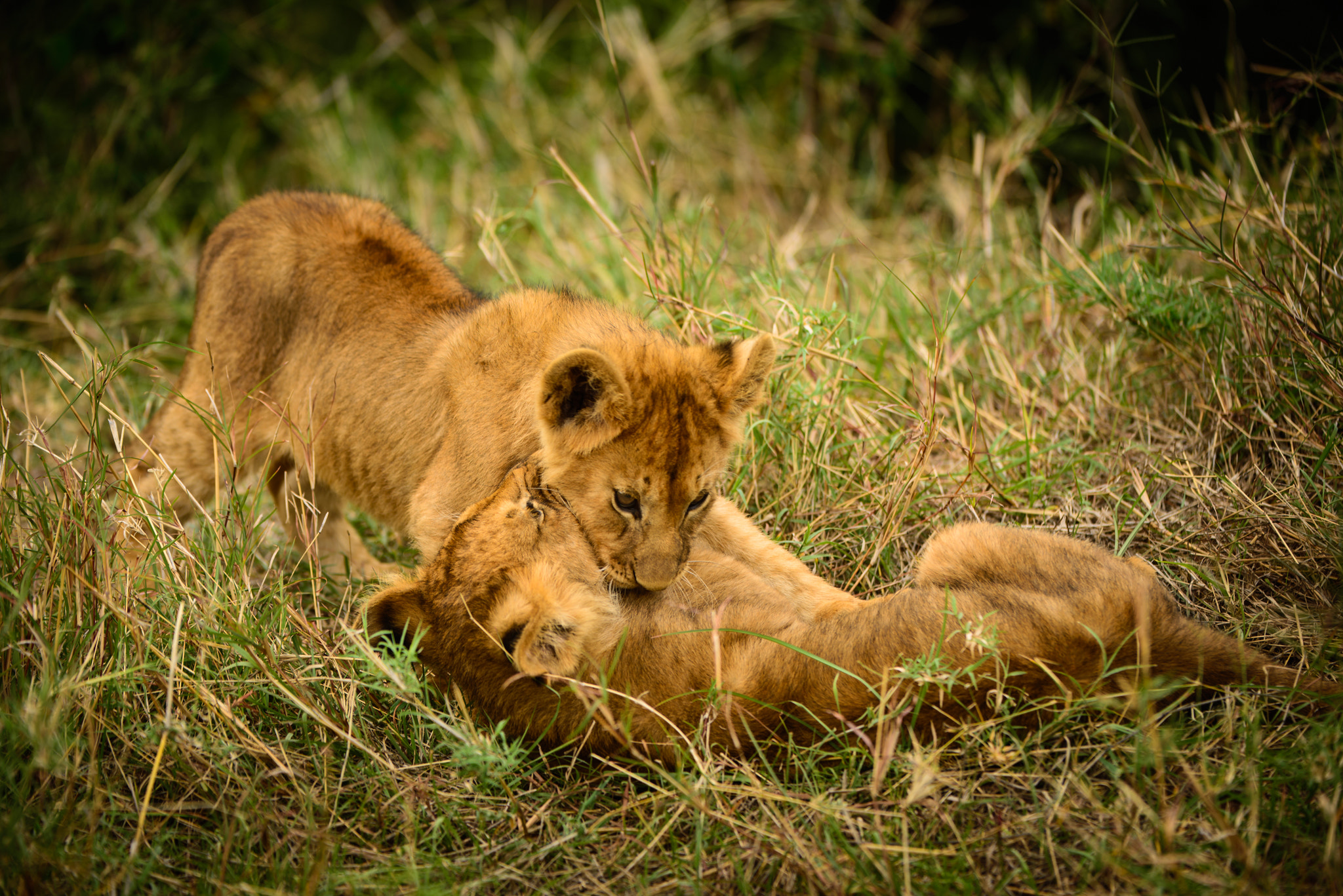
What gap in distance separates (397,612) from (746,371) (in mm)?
1426

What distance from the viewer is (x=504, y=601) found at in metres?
2.72

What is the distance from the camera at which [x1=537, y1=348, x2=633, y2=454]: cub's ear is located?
2955 mm

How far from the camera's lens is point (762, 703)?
278cm

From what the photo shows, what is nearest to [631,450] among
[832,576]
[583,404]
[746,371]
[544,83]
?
[583,404]

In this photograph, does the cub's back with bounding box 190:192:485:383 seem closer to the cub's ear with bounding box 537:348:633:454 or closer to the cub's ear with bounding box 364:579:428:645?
the cub's ear with bounding box 537:348:633:454

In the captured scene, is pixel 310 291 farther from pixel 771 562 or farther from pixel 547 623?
pixel 771 562

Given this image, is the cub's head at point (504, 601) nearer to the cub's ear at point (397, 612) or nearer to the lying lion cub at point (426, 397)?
the cub's ear at point (397, 612)

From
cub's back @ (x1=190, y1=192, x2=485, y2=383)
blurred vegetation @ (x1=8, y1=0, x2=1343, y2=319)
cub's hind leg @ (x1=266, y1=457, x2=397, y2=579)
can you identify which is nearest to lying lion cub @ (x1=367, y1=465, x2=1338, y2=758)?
cub's back @ (x1=190, y1=192, x2=485, y2=383)

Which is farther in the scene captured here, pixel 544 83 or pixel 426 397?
pixel 544 83

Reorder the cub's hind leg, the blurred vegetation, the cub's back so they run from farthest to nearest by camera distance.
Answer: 1. the blurred vegetation
2. the cub's hind leg
3. the cub's back

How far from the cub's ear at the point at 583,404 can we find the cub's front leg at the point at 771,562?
2.27 feet

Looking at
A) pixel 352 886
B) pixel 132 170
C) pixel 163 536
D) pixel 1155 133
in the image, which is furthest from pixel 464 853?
pixel 1155 133

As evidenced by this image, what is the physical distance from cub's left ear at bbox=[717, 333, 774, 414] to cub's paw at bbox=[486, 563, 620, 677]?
905 mm

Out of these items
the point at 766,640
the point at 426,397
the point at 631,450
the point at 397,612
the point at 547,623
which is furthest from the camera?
the point at 426,397
